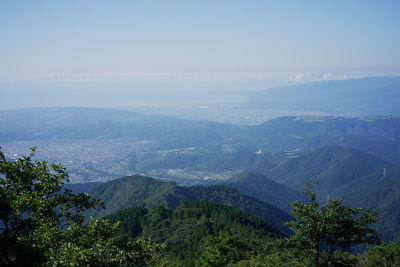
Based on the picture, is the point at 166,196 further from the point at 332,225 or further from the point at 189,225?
the point at 332,225

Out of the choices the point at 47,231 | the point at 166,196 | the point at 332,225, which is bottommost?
the point at 166,196

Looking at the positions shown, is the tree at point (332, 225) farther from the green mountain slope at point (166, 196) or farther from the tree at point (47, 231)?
the green mountain slope at point (166, 196)

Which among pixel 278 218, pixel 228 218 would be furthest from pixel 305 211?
pixel 278 218

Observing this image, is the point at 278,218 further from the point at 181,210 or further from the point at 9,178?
the point at 9,178

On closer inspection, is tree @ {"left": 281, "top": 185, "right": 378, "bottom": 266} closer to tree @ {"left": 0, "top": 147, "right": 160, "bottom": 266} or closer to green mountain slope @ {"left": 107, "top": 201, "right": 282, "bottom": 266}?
tree @ {"left": 0, "top": 147, "right": 160, "bottom": 266}

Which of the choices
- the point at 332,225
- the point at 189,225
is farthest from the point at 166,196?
the point at 332,225

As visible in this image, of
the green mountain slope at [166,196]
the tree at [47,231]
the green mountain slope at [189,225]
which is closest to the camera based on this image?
the tree at [47,231]

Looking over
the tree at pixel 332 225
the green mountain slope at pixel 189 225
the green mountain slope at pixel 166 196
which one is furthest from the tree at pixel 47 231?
the green mountain slope at pixel 166 196
